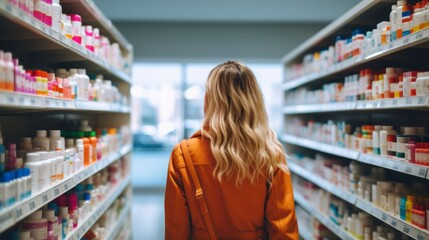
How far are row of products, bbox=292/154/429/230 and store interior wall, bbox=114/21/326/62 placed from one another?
355 centimetres

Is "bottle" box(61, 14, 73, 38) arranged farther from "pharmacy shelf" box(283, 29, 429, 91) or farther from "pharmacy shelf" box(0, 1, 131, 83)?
"pharmacy shelf" box(283, 29, 429, 91)

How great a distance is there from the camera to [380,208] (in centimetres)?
268

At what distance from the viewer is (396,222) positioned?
2393 millimetres

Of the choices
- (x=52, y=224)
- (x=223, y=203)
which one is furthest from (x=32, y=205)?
(x=223, y=203)

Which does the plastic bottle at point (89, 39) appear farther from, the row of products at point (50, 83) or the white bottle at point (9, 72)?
the white bottle at point (9, 72)

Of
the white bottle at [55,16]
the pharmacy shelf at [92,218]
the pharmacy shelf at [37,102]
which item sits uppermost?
the white bottle at [55,16]

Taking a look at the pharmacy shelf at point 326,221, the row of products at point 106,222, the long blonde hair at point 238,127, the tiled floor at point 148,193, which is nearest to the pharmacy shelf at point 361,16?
the long blonde hair at point 238,127

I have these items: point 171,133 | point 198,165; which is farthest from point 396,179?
point 171,133

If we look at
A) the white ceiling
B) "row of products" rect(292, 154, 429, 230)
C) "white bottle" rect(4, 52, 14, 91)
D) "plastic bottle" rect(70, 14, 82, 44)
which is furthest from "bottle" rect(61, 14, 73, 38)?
the white ceiling

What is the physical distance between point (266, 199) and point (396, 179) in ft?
6.28

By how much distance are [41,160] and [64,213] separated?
0.55 metres

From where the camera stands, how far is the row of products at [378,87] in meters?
2.23

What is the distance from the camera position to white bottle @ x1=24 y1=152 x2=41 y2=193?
1.76m

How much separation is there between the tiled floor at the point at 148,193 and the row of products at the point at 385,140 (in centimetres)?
269
